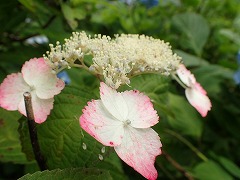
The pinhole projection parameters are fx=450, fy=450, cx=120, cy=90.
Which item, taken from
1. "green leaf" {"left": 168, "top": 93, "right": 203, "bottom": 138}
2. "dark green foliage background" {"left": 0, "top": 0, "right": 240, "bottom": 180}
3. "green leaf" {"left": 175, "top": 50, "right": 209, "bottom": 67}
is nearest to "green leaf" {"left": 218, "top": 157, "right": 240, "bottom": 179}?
"dark green foliage background" {"left": 0, "top": 0, "right": 240, "bottom": 180}

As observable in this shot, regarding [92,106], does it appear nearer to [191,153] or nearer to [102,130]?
[102,130]

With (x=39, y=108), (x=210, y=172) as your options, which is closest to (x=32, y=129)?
(x=39, y=108)

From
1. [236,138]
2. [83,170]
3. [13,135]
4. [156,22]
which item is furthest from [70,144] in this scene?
[156,22]

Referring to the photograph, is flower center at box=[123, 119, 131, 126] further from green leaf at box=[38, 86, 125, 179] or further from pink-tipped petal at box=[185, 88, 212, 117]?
pink-tipped petal at box=[185, 88, 212, 117]

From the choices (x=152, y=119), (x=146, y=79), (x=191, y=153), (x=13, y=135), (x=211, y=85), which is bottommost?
(x=191, y=153)

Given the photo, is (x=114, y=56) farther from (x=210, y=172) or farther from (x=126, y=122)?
(x=210, y=172)

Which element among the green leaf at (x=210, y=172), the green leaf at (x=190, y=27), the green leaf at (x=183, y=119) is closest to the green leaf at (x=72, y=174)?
the green leaf at (x=210, y=172)

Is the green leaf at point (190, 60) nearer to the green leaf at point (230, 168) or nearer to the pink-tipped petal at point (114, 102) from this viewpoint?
the green leaf at point (230, 168)
